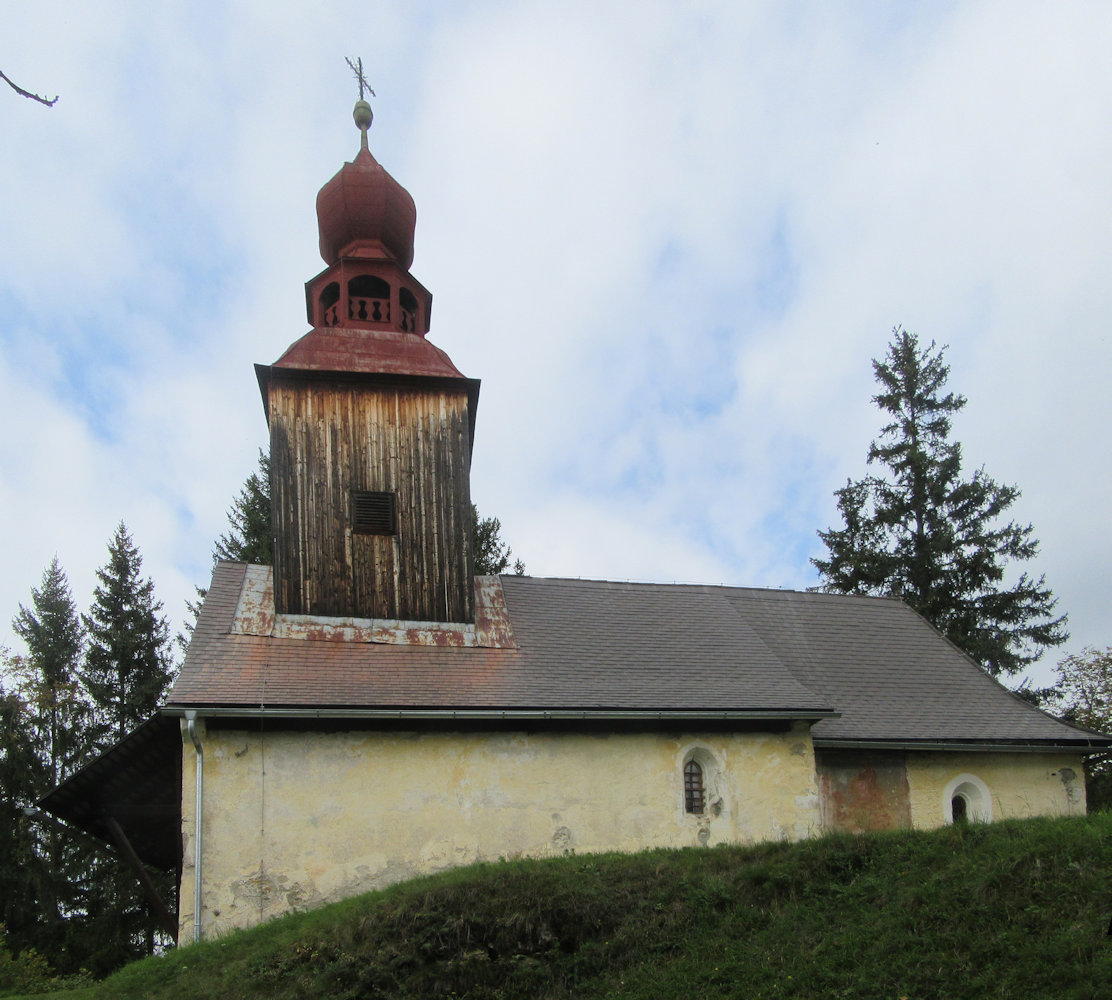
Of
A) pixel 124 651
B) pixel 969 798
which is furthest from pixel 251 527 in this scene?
pixel 969 798

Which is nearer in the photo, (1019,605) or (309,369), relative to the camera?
(309,369)

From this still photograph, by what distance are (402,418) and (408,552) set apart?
233cm

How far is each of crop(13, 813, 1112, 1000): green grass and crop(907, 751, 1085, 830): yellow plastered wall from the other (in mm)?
4957

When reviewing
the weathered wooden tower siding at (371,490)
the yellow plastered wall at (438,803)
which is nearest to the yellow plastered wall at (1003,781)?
the yellow plastered wall at (438,803)

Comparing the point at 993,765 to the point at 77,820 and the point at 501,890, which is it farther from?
the point at 77,820

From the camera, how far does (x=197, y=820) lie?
39.3 ft

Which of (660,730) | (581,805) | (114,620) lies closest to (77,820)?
(581,805)

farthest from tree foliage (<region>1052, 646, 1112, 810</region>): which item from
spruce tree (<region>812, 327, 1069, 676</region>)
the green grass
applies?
the green grass

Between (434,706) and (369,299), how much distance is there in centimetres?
830

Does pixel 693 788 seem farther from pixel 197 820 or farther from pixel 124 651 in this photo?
pixel 124 651

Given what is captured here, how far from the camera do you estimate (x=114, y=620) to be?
29.0m

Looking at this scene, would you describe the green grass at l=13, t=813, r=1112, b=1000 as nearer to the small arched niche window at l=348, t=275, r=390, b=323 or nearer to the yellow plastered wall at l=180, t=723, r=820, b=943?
the yellow plastered wall at l=180, t=723, r=820, b=943

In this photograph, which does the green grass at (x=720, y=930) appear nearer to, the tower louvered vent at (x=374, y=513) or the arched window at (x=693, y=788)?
the arched window at (x=693, y=788)

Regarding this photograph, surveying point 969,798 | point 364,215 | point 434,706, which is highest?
point 364,215
